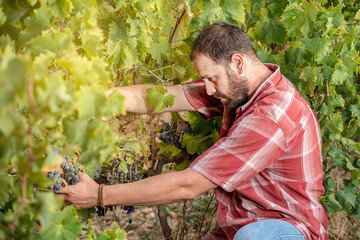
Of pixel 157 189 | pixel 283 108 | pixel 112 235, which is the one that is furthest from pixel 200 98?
pixel 112 235

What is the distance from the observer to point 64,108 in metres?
0.89

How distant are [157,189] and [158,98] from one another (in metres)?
0.57

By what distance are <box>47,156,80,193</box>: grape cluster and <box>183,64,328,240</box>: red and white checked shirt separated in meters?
0.53

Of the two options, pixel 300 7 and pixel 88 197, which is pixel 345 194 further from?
pixel 88 197

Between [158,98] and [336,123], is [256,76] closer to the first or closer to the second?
[158,98]

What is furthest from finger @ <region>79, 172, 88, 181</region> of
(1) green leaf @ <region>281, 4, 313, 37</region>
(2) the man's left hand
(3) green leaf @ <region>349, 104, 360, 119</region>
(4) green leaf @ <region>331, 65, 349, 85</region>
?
(3) green leaf @ <region>349, 104, 360, 119</region>

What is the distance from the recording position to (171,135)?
2500 mm

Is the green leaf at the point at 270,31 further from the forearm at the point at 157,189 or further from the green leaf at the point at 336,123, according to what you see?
the forearm at the point at 157,189

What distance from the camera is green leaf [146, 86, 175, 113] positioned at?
2145mm

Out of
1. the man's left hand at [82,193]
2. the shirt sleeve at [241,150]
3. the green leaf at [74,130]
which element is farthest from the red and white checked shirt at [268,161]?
the green leaf at [74,130]

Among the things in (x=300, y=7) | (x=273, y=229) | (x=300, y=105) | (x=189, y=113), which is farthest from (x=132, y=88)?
(x=300, y=7)

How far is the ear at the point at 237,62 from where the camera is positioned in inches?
77.8

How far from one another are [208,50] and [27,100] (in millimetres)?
1257

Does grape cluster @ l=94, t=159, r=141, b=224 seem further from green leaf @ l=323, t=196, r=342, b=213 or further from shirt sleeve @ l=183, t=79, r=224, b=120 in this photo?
green leaf @ l=323, t=196, r=342, b=213
